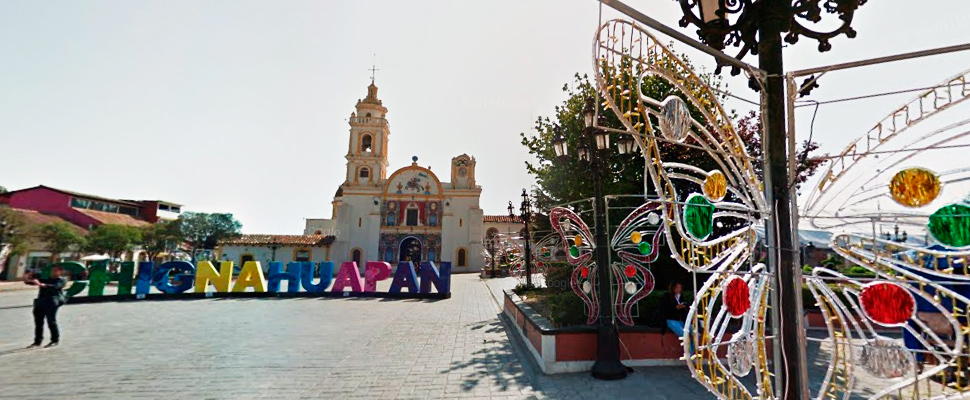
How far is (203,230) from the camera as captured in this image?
3797 centimetres

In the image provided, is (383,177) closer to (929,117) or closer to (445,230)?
→ (445,230)

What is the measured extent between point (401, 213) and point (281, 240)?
34.2 feet

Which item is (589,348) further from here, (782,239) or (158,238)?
(158,238)

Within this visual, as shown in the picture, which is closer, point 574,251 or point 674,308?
point 674,308

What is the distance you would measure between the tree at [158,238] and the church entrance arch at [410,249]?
59.6ft

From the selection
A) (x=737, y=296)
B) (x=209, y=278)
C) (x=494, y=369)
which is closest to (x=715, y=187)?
(x=737, y=296)

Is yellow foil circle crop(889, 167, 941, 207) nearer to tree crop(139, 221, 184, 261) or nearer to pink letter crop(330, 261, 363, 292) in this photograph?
pink letter crop(330, 261, 363, 292)

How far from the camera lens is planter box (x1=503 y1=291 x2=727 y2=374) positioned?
22.4 ft

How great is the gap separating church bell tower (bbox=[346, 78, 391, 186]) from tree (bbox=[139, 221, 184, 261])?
47.1 feet

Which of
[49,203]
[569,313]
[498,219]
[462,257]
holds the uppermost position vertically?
[498,219]

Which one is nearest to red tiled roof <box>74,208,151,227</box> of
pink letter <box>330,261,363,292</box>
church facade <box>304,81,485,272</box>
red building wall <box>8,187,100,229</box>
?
red building wall <box>8,187,100,229</box>

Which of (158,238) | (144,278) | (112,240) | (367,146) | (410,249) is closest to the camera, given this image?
(144,278)

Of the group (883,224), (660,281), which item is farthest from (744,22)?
(660,281)

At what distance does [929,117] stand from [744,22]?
3.07ft
